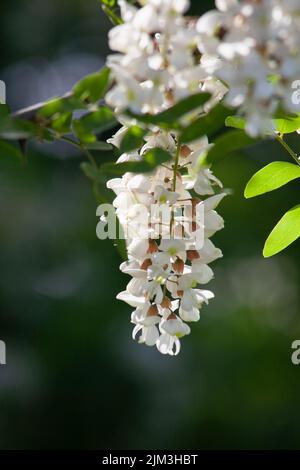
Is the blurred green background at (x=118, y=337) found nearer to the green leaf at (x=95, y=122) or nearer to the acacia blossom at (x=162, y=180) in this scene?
the acacia blossom at (x=162, y=180)

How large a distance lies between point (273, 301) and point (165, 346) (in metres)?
3.65

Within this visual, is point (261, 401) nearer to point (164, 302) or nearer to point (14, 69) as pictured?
point (14, 69)

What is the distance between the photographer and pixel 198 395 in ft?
14.8

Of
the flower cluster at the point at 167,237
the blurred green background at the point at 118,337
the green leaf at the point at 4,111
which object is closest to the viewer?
the green leaf at the point at 4,111

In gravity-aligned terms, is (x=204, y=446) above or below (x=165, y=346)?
above

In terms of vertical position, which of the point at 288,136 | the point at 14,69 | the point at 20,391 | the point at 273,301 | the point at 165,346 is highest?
the point at 14,69

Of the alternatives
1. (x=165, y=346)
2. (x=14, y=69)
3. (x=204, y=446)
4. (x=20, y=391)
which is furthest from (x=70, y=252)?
(x=165, y=346)

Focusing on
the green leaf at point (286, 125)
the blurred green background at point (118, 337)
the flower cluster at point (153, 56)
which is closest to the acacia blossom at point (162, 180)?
the flower cluster at point (153, 56)

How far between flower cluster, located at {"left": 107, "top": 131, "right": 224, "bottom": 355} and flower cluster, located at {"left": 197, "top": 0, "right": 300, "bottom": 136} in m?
0.17

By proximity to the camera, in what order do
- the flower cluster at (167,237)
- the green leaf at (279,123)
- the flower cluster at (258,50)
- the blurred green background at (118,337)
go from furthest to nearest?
the blurred green background at (118,337)
the green leaf at (279,123)
the flower cluster at (167,237)
the flower cluster at (258,50)

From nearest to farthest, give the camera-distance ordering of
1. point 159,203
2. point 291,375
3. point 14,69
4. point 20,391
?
point 159,203 → point 291,375 → point 20,391 → point 14,69

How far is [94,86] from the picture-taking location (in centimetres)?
73

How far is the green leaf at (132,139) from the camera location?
788 millimetres

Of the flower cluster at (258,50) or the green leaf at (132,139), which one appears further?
the green leaf at (132,139)
